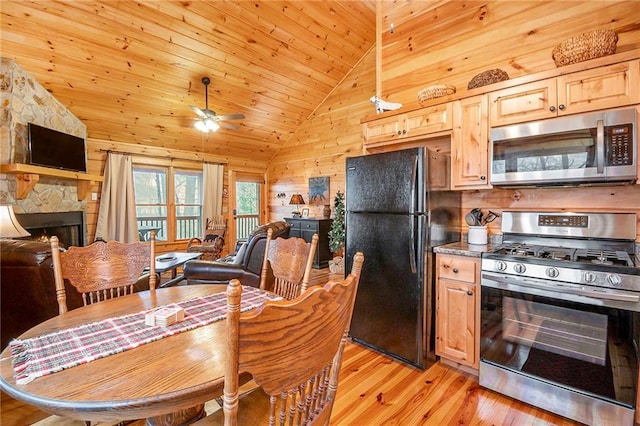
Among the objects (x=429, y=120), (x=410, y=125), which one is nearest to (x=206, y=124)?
(x=410, y=125)

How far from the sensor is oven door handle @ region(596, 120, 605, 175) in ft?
6.01

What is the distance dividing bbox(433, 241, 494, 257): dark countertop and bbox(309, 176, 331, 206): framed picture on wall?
12.3 ft

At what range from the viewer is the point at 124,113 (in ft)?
15.6

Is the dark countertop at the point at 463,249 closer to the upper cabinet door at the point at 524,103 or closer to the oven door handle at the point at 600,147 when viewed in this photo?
the oven door handle at the point at 600,147

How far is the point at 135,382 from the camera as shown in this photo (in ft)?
2.67

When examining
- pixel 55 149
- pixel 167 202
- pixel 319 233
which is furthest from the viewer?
pixel 167 202

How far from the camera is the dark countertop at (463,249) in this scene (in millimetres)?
2148

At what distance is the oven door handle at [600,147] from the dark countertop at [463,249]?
2.61 ft

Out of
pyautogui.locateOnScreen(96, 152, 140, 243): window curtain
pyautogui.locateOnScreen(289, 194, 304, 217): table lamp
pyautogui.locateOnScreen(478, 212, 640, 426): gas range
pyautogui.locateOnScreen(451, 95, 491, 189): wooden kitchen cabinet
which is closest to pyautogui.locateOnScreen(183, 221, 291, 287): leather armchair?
pyautogui.locateOnScreen(451, 95, 491, 189): wooden kitchen cabinet

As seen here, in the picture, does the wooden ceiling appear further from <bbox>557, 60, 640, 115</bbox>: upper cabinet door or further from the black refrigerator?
<bbox>557, 60, 640, 115</bbox>: upper cabinet door

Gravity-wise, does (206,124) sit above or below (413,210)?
above

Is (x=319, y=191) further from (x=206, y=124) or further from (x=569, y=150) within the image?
(x=569, y=150)

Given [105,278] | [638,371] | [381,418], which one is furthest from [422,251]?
[105,278]

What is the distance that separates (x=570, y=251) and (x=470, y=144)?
0.99 m
